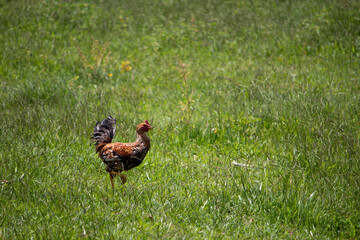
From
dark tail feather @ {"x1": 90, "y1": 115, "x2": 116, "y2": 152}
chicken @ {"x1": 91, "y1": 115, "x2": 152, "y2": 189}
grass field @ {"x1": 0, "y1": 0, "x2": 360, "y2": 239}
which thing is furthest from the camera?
dark tail feather @ {"x1": 90, "y1": 115, "x2": 116, "y2": 152}

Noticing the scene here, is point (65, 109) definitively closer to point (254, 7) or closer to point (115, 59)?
point (115, 59)

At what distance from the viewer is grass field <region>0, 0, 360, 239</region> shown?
12.3 ft

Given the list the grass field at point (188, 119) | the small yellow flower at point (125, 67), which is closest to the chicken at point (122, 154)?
the grass field at point (188, 119)

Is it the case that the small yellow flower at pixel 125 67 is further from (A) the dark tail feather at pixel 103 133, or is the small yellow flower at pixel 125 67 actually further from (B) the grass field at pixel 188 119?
(A) the dark tail feather at pixel 103 133

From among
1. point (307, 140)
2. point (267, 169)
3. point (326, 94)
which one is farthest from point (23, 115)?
point (326, 94)

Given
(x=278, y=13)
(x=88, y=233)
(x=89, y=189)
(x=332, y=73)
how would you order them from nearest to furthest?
(x=88, y=233) → (x=89, y=189) → (x=332, y=73) → (x=278, y=13)

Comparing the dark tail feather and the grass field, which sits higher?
the dark tail feather

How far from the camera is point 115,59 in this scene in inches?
367

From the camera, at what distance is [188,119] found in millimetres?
6012

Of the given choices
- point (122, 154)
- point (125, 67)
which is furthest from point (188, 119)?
point (125, 67)

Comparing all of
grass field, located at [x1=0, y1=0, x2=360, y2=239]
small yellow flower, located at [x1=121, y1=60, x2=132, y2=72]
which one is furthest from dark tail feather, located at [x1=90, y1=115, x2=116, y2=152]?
small yellow flower, located at [x1=121, y1=60, x2=132, y2=72]

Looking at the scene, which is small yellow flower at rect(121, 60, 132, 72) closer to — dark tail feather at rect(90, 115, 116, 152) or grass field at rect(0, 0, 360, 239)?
grass field at rect(0, 0, 360, 239)

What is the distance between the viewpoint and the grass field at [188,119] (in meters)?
3.75

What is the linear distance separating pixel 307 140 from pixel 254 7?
24.5ft
